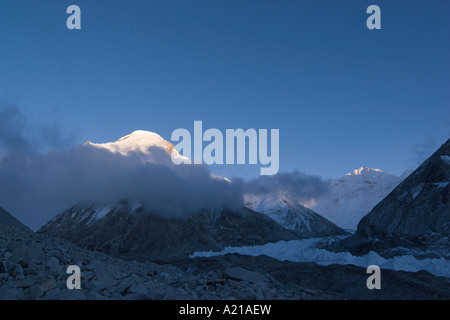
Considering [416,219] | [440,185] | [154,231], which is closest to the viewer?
[440,185]

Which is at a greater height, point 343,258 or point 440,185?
point 440,185

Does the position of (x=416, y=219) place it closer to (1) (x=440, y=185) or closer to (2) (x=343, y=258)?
(1) (x=440, y=185)

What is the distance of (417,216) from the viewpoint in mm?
65812

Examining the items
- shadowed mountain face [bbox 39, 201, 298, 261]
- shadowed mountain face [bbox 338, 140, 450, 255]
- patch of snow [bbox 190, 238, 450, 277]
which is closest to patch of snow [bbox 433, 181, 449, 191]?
shadowed mountain face [bbox 338, 140, 450, 255]

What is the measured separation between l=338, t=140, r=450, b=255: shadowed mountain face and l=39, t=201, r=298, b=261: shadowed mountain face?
206ft

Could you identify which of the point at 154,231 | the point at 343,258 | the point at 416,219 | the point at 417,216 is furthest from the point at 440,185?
the point at 154,231

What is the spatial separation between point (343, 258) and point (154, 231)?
88.7 m

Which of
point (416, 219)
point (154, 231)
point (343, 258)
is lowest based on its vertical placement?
point (154, 231)

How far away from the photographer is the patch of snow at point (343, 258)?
A: 53.7m

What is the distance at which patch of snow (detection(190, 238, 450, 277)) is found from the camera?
53688mm

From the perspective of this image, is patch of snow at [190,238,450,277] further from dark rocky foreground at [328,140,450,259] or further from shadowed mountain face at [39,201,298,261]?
shadowed mountain face at [39,201,298,261]
